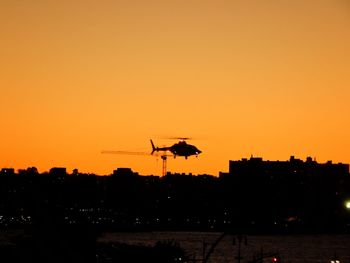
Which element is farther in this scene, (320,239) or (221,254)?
(320,239)

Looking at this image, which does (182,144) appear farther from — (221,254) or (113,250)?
(221,254)

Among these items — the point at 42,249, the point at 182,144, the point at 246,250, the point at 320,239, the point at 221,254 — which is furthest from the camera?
the point at 320,239

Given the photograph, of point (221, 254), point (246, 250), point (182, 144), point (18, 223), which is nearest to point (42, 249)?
point (182, 144)

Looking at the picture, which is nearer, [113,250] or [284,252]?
[113,250]

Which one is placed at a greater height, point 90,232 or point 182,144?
point 182,144

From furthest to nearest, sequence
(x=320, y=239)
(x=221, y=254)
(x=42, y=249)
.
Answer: (x=320, y=239), (x=221, y=254), (x=42, y=249)

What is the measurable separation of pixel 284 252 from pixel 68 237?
4609 inches

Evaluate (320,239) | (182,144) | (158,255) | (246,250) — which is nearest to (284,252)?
(246,250)

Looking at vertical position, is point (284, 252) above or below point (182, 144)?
below

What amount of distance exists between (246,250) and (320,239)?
2129 inches

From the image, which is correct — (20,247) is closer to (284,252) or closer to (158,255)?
(158,255)

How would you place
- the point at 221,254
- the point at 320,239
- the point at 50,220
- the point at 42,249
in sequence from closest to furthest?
the point at 42,249, the point at 50,220, the point at 221,254, the point at 320,239

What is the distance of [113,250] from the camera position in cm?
3372

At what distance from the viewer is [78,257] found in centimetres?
3039
